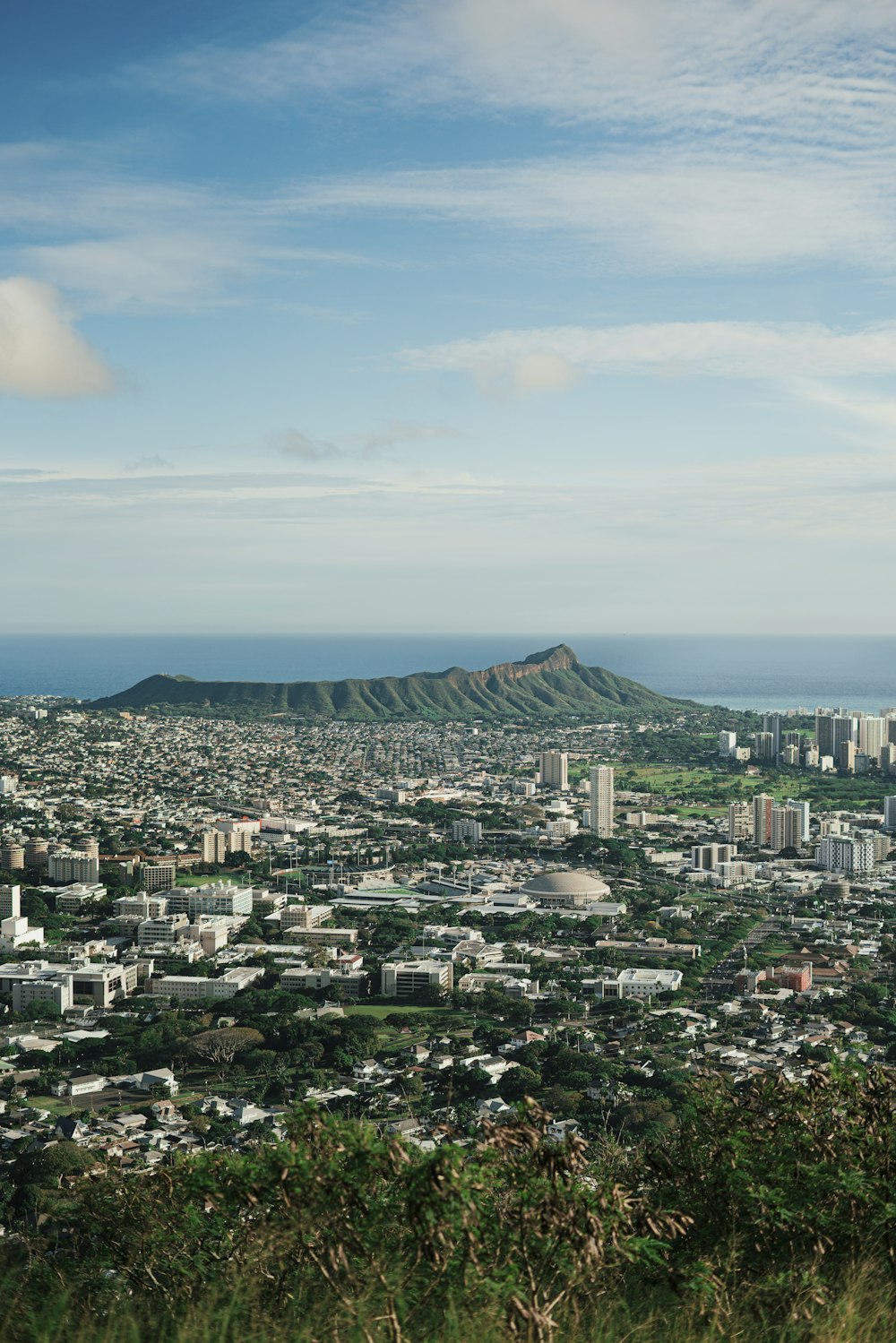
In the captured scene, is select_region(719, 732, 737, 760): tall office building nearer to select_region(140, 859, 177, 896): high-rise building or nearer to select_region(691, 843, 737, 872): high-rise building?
select_region(691, 843, 737, 872): high-rise building

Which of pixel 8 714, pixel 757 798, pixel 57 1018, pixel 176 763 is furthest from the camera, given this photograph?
pixel 8 714

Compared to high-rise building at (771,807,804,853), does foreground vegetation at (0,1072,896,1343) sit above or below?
above

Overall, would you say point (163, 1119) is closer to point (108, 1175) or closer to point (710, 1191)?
point (108, 1175)

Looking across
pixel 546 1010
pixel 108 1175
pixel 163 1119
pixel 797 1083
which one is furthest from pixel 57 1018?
pixel 797 1083

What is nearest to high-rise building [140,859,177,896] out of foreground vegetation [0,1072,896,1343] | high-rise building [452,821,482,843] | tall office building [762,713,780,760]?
high-rise building [452,821,482,843]

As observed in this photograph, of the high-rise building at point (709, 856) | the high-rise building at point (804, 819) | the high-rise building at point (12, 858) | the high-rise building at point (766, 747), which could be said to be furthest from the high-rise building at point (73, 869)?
the high-rise building at point (766, 747)

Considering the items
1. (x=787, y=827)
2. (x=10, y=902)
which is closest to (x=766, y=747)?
(x=787, y=827)

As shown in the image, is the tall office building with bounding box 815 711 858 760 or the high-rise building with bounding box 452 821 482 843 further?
the tall office building with bounding box 815 711 858 760
